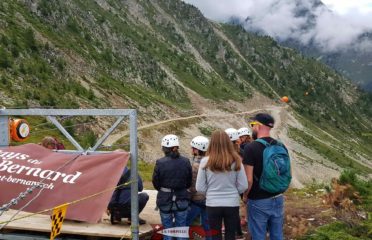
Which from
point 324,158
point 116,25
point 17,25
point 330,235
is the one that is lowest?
point 330,235

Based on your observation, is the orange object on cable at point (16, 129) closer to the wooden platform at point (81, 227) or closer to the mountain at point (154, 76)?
the wooden platform at point (81, 227)

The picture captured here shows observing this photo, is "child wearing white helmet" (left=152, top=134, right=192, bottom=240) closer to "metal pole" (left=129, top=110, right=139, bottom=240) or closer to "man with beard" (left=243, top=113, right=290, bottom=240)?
"metal pole" (left=129, top=110, right=139, bottom=240)

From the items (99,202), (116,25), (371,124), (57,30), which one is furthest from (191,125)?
(371,124)

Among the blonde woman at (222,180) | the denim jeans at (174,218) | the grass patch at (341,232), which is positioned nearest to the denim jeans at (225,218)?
the blonde woman at (222,180)

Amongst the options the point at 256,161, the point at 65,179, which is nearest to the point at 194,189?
the point at 256,161

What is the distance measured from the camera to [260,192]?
822 cm

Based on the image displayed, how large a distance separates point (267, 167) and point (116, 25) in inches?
3680

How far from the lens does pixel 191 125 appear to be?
220 feet

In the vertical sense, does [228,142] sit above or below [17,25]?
below

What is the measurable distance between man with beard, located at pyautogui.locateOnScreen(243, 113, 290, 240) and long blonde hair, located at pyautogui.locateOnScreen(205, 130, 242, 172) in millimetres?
341

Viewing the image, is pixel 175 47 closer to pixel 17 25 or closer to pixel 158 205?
pixel 17 25

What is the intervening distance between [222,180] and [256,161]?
668 mm

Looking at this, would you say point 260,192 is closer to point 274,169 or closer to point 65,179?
point 274,169

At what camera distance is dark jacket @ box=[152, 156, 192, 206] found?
9.09 metres
